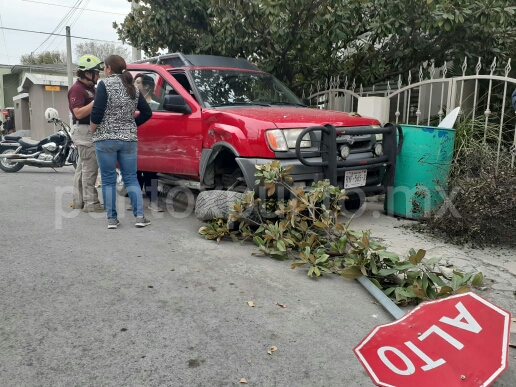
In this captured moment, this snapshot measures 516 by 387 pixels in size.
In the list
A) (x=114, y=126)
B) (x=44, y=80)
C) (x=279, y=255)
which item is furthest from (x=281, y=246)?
(x=44, y=80)

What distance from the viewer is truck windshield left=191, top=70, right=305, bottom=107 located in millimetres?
5434

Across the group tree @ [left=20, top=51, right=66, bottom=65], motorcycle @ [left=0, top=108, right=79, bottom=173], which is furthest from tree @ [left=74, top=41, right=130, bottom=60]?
motorcycle @ [left=0, top=108, right=79, bottom=173]

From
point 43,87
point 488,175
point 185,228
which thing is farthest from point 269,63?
point 43,87

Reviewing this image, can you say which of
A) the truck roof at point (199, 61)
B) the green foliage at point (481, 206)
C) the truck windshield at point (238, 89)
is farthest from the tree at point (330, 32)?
the green foliage at point (481, 206)

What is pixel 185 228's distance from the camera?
17.1ft

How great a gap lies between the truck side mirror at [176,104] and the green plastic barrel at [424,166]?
8.18 ft

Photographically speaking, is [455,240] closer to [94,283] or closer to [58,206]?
[94,283]

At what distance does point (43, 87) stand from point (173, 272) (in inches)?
1029

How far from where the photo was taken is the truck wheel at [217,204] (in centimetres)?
472

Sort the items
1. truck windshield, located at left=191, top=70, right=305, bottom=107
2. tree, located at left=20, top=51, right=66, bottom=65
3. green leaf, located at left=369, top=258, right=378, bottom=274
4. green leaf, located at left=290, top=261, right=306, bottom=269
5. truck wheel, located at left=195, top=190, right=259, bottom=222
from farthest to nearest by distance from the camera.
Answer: tree, located at left=20, top=51, right=66, bottom=65 < truck windshield, located at left=191, top=70, right=305, bottom=107 < truck wheel, located at left=195, top=190, right=259, bottom=222 < green leaf, located at left=290, top=261, right=306, bottom=269 < green leaf, located at left=369, top=258, right=378, bottom=274

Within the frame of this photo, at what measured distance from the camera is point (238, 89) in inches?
225

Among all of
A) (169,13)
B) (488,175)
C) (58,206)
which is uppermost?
(169,13)

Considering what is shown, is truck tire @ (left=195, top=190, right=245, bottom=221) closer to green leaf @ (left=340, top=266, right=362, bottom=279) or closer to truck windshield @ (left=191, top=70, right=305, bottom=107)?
truck windshield @ (left=191, top=70, right=305, bottom=107)

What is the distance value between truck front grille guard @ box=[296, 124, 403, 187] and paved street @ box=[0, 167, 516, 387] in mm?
1080
